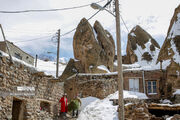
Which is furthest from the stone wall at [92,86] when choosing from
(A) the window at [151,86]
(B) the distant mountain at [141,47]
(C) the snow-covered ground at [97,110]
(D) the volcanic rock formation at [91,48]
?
(B) the distant mountain at [141,47]

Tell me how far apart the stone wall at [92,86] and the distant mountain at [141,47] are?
23.4m

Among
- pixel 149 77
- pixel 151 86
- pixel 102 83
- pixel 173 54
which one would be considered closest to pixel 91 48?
pixel 149 77

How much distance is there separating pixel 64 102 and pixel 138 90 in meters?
12.4

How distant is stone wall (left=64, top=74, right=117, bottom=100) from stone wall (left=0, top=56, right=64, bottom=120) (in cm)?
555

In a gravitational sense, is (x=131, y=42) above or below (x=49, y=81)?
above

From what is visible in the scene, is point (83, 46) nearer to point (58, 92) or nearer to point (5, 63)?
point (58, 92)

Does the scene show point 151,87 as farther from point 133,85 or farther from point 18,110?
point 18,110

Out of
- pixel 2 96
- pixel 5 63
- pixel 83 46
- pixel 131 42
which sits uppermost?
pixel 131 42

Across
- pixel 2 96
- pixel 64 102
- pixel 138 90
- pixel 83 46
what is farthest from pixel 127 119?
pixel 83 46

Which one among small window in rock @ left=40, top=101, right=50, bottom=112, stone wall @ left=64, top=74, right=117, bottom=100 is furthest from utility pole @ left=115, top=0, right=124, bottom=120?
stone wall @ left=64, top=74, right=117, bottom=100

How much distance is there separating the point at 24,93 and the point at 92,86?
926 centimetres

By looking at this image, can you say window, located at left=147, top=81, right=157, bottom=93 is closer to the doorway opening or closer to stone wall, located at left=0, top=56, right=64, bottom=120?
stone wall, located at left=0, top=56, right=64, bottom=120

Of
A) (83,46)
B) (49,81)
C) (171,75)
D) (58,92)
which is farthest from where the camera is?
(83,46)

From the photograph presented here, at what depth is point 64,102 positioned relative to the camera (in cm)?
1123
